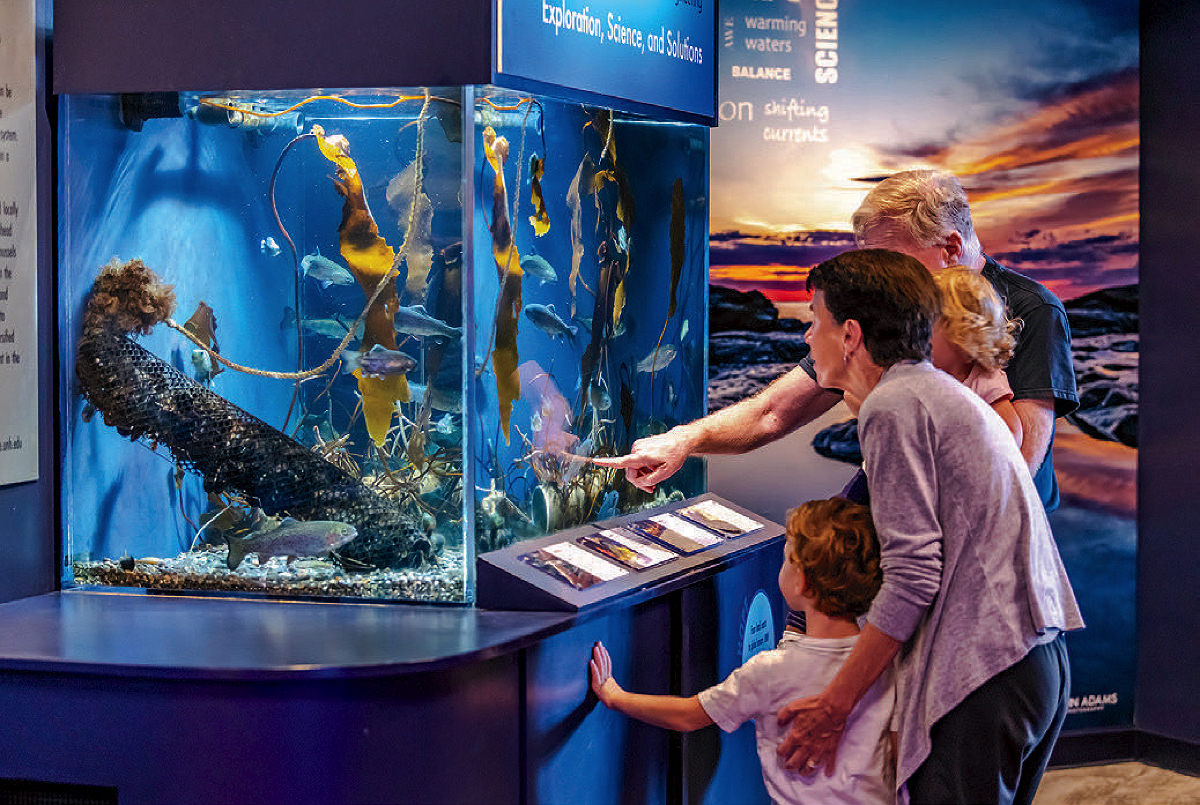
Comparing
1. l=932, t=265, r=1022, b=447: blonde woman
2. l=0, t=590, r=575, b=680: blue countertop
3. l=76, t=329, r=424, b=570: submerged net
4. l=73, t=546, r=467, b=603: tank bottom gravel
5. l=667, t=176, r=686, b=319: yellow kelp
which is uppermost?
l=667, t=176, r=686, b=319: yellow kelp

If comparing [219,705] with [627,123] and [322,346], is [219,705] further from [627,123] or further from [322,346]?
[627,123]

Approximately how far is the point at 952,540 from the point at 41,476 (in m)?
2.01

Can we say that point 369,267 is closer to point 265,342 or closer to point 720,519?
point 265,342

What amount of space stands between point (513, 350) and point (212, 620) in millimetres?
841

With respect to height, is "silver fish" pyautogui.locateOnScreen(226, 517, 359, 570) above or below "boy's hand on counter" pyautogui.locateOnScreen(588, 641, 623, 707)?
above

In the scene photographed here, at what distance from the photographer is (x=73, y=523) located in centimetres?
301

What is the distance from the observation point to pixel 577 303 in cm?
316

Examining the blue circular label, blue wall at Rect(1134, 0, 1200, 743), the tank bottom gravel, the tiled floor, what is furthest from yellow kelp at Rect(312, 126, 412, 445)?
blue wall at Rect(1134, 0, 1200, 743)

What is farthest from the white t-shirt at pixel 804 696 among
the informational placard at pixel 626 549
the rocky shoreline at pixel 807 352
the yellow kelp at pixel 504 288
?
the rocky shoreline at pixel 807 352

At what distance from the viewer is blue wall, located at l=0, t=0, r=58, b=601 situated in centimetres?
289

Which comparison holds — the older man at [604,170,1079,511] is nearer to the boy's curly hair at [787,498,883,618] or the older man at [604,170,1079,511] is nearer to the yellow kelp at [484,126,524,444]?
the boy's curly hair at [787,498,883,618]

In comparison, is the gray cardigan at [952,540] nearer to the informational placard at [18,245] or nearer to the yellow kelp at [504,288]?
the yellow kelp at [504,288]

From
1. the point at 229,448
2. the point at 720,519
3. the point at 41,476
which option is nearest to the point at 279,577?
the point at 229,448

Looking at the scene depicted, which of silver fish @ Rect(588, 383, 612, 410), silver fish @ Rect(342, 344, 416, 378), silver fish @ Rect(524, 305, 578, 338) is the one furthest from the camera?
silver fish @ Rect(588, 383, 612, 410)
